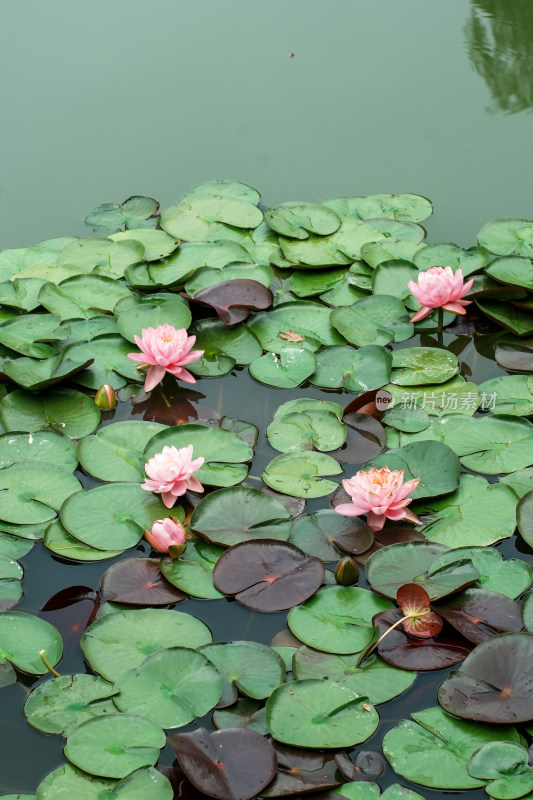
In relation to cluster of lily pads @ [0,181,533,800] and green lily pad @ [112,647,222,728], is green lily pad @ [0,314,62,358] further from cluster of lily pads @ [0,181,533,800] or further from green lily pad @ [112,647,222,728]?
green lily pad @ [112,647,222,728]

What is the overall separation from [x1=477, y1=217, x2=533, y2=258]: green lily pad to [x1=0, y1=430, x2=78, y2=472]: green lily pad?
72.0 inches

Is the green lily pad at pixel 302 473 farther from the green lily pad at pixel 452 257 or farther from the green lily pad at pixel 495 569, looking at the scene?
the green lily pad at pixel 452 257

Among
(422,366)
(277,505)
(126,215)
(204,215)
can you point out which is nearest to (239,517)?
(277,505)

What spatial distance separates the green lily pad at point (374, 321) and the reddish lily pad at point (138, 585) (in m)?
1.18

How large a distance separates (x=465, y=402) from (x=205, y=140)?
2203 mm

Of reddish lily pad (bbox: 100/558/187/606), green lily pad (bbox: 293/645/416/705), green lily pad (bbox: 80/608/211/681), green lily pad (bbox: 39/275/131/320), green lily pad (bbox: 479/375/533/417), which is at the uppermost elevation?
green lily pad (bbox: 39/275/131/320)

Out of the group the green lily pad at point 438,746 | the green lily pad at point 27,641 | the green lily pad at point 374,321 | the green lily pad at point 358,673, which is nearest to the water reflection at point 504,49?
the green lily pad at point 374,321

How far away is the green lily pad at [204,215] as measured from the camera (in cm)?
351

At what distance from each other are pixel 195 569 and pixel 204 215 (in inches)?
75.4

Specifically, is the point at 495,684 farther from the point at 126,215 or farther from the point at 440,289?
the point at 126,215

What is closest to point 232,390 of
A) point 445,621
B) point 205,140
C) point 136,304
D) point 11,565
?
point 136,304

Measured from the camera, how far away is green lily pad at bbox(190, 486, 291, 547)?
7.29ft

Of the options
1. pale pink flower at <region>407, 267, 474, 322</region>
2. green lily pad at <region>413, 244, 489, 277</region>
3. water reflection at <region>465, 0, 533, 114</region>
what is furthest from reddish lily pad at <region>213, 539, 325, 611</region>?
water reflection at <region>465, 0, 533, 114</region>

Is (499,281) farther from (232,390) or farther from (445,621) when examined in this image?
(445,621)
